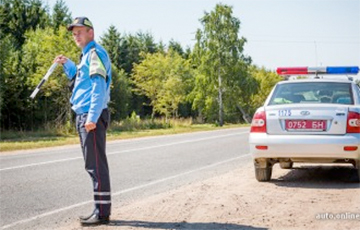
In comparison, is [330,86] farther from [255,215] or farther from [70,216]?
[70,216]

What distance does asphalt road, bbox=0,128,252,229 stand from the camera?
6037 millimetres

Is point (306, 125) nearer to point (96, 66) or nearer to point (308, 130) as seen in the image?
point (308, 130)

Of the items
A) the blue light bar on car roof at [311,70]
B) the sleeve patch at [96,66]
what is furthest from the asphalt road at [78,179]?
the blue light bar on car roof at [311,70]

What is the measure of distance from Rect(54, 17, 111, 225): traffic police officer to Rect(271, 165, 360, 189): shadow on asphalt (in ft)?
11.3

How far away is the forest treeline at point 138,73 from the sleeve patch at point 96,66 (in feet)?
87.5

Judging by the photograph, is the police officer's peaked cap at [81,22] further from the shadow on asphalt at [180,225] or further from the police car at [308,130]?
the police car at [308,130]

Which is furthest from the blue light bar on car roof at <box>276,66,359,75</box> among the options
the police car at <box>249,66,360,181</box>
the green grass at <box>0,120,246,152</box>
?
the green grass at <box>0,120,246,152</box>

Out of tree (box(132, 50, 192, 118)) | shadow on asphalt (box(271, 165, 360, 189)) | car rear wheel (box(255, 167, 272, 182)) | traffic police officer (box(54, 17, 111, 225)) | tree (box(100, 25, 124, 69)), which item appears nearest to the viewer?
traffic police officer (box(54, 17, 111, 225))

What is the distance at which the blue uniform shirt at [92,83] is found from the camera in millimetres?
4902

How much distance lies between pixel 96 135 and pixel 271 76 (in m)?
70.4

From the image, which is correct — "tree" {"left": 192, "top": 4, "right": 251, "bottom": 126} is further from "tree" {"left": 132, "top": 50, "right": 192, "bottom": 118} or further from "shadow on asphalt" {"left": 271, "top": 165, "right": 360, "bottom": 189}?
"shadow on asphalt" {"left": 271, "top": 165, "right": 360, "bottom": 189}

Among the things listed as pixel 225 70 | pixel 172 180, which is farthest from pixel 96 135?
pixel 225 70

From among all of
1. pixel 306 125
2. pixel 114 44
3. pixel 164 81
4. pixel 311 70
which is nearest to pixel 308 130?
pixel 306 125

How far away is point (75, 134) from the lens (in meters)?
29.7
